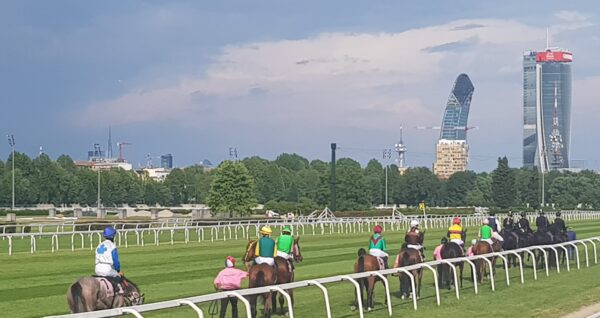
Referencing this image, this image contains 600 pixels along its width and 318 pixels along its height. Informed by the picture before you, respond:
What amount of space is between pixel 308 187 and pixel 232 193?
198 feet

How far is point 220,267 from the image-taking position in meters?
25.3

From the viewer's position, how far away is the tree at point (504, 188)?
403 ft

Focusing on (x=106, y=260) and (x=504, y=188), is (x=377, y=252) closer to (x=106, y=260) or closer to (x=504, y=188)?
(x=106, y=260)

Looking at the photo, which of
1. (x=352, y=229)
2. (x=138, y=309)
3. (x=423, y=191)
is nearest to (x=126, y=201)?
(x=423, y=191)

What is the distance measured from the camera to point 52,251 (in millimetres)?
32812

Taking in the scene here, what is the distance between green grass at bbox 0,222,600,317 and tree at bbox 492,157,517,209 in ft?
305

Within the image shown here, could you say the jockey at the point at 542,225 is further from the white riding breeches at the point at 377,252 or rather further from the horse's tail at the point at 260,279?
the horse's tail at the point at 260,279

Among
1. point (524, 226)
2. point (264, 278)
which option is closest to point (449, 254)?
point (264, 278)

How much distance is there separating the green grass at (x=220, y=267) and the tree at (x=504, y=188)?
305 ft

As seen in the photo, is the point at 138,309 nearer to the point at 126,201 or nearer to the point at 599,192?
the point at 126,201

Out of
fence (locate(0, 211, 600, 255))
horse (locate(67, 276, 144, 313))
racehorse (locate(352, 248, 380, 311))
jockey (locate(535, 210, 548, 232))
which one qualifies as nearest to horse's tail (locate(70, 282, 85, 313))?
horse (locate(67, 276, 144, 313))

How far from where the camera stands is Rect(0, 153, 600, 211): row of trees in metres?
106

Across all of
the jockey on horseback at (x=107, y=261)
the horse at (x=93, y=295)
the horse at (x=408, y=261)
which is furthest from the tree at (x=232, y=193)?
the horse at (x=93, y=295)

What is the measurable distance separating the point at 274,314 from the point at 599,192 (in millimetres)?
134343
